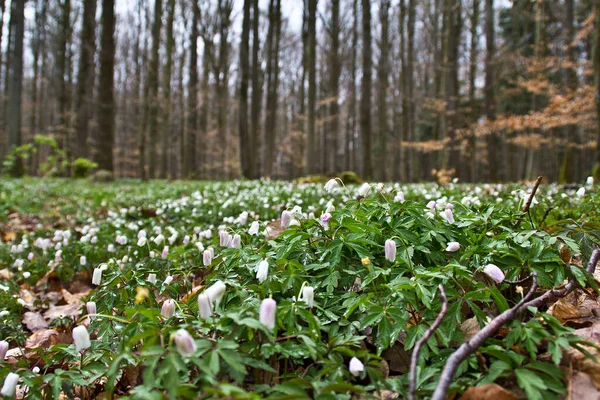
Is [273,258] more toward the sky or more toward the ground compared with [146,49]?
more toward the ground

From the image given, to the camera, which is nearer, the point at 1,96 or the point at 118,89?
the point at 1,96

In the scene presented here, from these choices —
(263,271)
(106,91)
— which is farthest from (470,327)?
(106,91)

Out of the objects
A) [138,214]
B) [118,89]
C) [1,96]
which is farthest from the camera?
[118,89]

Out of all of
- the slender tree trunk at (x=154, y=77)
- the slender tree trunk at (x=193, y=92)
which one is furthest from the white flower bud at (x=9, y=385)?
the slender tree trunk at (x=193, y=92)

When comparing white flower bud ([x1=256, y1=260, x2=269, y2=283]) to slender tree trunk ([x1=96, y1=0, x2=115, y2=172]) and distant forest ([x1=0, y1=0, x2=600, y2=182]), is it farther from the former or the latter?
slender tree trunk ([x1=96, y1=0, x2=115, y2=172])

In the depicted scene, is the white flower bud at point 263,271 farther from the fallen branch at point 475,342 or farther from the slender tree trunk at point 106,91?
the slender tree trunk at point 106,91

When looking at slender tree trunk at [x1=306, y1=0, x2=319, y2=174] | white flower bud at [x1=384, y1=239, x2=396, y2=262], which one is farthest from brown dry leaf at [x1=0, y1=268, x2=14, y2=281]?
slender tree trunk at [x1=306, y1=0, x2=319, y2=174]

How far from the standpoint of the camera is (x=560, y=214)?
2.87 metres

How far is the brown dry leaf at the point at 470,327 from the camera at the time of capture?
166 centimetres

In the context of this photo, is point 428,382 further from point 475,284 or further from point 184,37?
point 184,37

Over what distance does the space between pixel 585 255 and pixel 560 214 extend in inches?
45.3

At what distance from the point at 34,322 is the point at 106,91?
1165cm

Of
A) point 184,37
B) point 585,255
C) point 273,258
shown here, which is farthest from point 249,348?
point 184,37

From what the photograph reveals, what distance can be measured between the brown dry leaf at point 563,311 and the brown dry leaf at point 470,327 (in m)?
0.38
